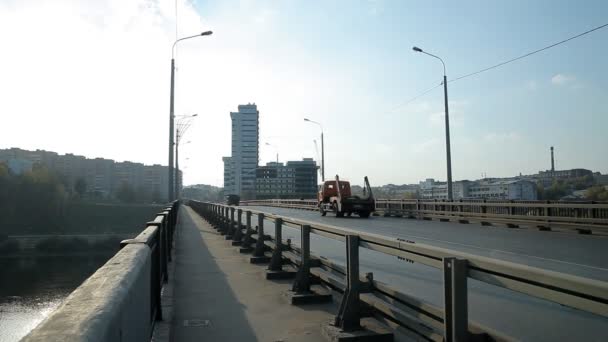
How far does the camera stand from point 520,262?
36.4 feet

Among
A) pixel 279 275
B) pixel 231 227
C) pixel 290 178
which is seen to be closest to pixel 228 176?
pixel 290 178

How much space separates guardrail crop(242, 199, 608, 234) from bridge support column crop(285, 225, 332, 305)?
1455 centimetres

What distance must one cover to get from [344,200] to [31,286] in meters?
19.3

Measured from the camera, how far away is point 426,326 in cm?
437

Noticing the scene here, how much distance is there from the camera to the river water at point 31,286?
1689cm

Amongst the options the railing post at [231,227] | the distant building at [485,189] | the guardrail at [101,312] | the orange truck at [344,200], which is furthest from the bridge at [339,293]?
the distant building at [485,189]

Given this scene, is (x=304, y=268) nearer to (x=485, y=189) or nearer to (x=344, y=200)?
(x=344, y=200)

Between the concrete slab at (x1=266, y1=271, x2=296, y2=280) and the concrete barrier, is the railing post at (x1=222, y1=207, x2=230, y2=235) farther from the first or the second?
the concrete barrier

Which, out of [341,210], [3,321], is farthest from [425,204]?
[3,321]

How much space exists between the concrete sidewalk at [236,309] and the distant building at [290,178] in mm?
74109

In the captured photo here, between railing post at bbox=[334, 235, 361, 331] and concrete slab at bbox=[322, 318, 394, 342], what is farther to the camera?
railing post at bbox=[334, 235, 361, 331]

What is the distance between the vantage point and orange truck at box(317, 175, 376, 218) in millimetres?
32719

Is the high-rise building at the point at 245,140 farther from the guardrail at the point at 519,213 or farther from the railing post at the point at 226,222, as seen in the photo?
the railing post at the point at 226,222

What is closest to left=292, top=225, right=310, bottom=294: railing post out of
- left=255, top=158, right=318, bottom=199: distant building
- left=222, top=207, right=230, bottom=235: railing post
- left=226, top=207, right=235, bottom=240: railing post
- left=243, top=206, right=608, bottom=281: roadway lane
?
left=243, top=206, right=608, bottom=281: roadway lane
